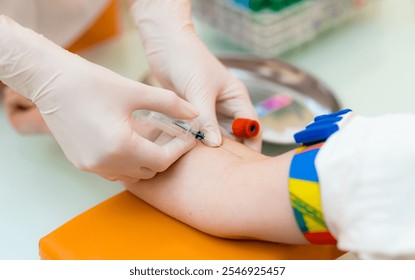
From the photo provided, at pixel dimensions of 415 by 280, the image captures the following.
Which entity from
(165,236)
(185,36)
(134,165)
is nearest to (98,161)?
(134,165)

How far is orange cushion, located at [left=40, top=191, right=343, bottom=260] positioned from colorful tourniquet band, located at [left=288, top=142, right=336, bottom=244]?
0.10 meters

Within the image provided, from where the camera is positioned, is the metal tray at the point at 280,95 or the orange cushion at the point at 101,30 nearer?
the metal tray at the point at 280,95

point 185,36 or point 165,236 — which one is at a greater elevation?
point 185,36

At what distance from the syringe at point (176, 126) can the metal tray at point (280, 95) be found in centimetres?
29

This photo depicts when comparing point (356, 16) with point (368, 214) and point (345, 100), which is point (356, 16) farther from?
point (368, 214)

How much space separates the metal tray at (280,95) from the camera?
54.1 inches

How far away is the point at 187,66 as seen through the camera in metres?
1.16

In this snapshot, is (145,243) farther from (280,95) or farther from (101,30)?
(101,30)

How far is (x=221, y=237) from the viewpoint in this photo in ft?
3.10

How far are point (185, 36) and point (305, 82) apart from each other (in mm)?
425

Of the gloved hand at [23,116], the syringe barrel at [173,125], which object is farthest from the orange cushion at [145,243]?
the gloved hand at [23,116]

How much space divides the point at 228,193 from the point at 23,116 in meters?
0.62

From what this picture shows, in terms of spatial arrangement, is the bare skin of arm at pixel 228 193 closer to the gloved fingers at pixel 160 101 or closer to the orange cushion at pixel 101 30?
the gloved fingers at pixel 160 101

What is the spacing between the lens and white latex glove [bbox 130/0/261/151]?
113cm
